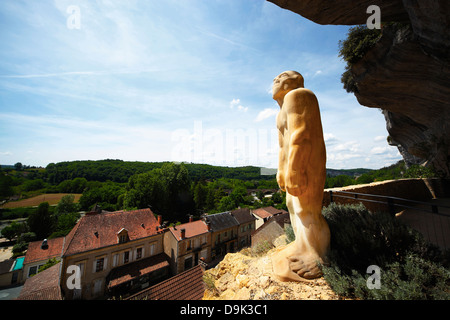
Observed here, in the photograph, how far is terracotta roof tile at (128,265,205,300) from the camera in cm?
541

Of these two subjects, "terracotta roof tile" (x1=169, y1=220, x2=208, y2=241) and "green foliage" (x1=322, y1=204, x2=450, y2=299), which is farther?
"terracotta roof tile" (x1=169, y1=220, x2=208, y2=241)

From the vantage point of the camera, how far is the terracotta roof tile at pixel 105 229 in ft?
41.3

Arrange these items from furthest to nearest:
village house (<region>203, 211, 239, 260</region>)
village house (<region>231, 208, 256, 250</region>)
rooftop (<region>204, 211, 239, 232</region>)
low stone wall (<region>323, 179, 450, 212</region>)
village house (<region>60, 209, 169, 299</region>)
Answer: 1. village house (<region>231, 208, 256, 250</region>)
2. rooftop (<region>204, 211, 239, 232</region>)
3. village house (<region>203, 211, 239, 260</region>)
4. village house (<region>60, 209, 169, 299</region>)
5. low stone wall (<region>323, 179, 450, 212</region>)

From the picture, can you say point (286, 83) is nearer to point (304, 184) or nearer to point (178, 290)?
point (304, 184)

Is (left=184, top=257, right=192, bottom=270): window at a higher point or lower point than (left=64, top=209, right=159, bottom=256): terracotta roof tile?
lower

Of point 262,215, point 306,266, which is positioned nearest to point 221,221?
point 262,215

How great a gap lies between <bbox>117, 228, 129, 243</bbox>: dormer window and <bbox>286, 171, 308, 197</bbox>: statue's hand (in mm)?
15760

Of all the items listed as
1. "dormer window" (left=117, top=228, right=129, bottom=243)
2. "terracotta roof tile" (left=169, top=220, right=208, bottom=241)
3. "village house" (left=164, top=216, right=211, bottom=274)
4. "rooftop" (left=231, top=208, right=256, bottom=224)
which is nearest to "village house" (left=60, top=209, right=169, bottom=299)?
"dormer window" (left=117, top=228, right=129, bottom=243)

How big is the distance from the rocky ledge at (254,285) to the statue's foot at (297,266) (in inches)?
3.6

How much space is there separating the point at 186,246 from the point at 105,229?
24.3ft

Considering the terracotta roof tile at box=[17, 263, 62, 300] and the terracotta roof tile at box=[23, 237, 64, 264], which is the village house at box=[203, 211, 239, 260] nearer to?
the terracotta roof tile at box=[17, 263, 62, 300]

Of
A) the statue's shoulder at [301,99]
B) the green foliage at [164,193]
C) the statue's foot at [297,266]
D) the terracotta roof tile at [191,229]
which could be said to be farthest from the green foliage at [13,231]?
the statue's shoulder at [301,99]

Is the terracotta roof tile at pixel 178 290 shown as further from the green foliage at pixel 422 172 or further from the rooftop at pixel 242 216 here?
the rooftop at pixel 242 216

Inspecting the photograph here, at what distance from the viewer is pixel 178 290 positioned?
223 inches
